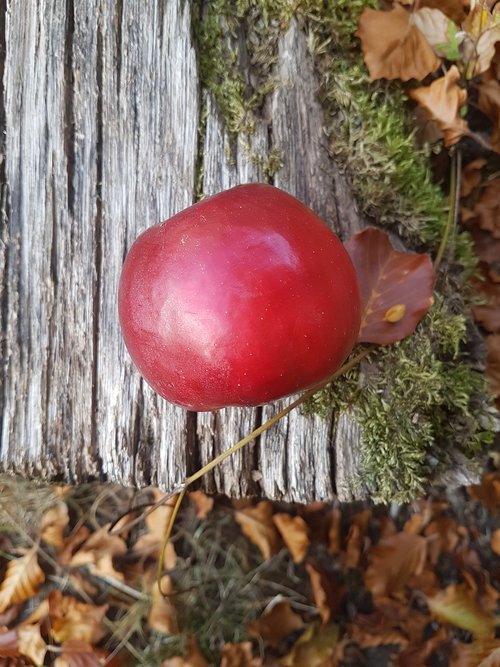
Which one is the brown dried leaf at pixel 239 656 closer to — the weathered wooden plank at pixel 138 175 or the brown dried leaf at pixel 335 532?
the brown dried leaf at pixel 335 532

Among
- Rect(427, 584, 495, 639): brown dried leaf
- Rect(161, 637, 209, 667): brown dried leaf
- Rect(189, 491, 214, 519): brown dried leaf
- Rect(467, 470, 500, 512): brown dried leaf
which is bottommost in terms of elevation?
Rect(161, 637, 209, 667): brown dried leaf

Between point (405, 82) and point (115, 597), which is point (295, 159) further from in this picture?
point (115, 597)

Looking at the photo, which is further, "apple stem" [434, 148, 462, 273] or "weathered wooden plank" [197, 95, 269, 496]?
"apple stem" [434, 148, 462, 273]

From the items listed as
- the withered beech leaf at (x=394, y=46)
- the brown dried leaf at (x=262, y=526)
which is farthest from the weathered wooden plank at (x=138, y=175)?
the brown dried leaf at (x=262, y=526)

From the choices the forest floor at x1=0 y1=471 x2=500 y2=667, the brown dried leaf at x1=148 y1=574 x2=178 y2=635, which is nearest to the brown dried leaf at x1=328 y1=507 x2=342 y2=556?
the forest floor at x1=0 y1=471 x2=500 y2=667

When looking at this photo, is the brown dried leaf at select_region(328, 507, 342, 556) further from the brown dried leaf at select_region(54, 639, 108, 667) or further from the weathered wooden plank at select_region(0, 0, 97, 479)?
the weathered wooden plank at select_region(0, 0, 97, 479)

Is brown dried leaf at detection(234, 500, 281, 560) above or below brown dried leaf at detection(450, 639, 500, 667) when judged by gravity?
above
